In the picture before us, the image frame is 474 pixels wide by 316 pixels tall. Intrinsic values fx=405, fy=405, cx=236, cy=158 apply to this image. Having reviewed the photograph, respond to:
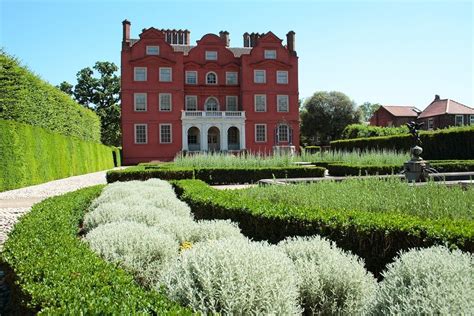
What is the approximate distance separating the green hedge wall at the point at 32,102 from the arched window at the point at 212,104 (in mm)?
15306

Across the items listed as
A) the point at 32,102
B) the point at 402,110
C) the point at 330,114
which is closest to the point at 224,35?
the point at 330,114

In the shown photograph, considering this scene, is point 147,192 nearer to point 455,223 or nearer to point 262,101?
point 455,223

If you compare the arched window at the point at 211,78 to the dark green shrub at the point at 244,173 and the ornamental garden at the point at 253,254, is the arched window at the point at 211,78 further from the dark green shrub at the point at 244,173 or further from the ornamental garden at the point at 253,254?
the ornamental garden at the point at 253,254

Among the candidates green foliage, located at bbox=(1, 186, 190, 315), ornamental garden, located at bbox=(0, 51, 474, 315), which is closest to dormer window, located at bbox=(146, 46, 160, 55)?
ornamental garden, located at bbox=(0, 51, 474, 315)

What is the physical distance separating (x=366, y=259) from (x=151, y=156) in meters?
33.7

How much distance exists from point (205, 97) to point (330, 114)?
24215 mm

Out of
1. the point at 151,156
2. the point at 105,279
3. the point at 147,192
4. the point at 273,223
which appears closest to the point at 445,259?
the point at 105,279

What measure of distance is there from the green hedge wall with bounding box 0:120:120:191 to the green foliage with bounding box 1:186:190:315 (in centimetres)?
1101

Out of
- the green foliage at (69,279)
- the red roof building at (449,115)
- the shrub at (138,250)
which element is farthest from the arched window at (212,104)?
the shrub at (138,250)

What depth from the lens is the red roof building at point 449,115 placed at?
48.9 m

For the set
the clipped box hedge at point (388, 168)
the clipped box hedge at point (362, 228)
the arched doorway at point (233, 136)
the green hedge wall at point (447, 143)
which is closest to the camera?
the clipped box hedge at point (362, 228)

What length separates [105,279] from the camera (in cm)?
292

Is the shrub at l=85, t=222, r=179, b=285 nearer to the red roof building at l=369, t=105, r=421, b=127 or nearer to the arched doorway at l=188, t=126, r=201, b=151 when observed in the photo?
the arched doorway at l=188, t=126, r=201, b=151

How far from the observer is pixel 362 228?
179 inches
